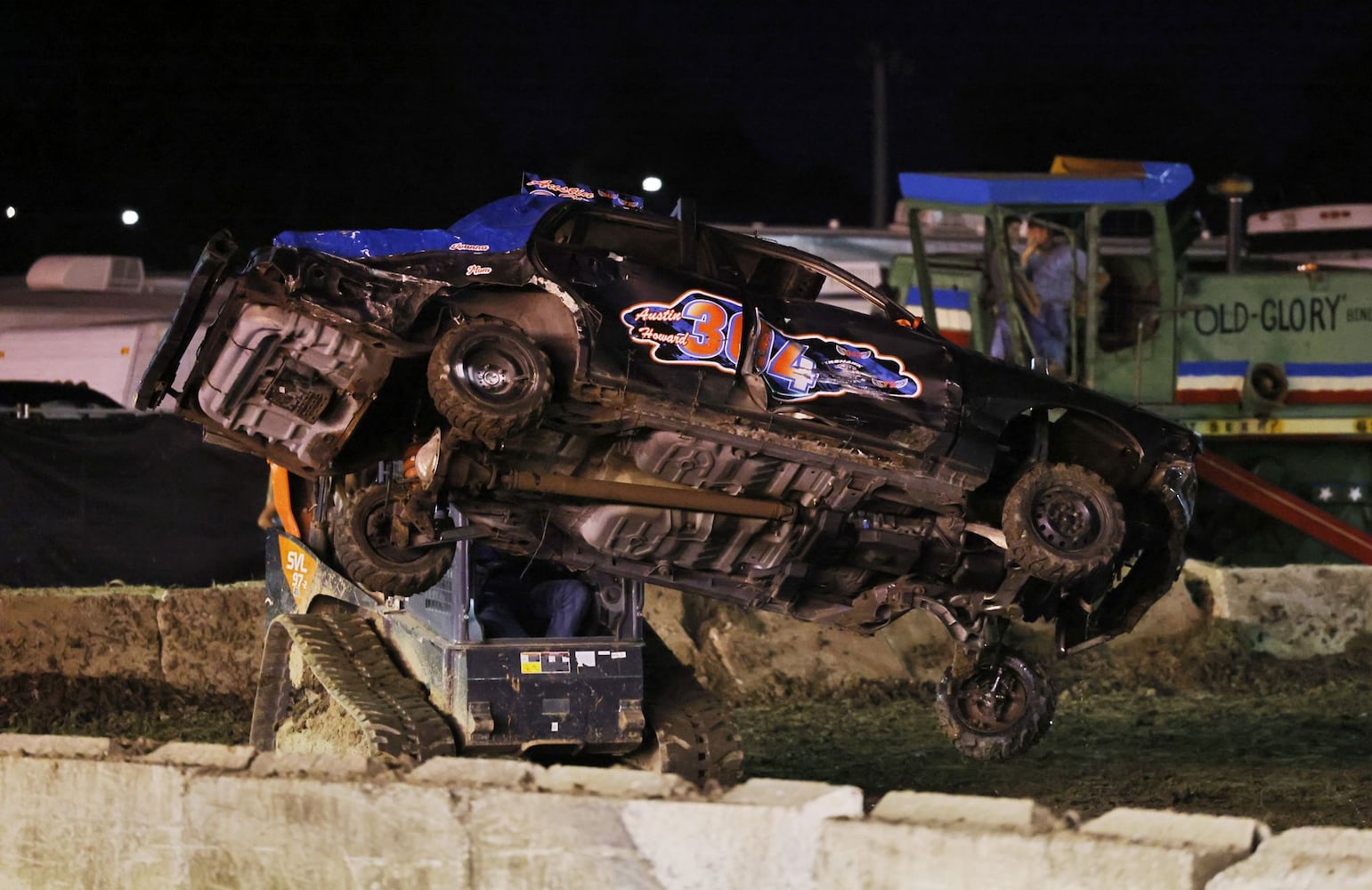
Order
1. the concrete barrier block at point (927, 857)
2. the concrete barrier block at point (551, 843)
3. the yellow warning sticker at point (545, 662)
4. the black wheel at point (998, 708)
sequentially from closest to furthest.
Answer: the concrete barrier block at point (927, 857)
the concrete barrier block at point (551, 843)
the yellow warning sticker at point (545, 662)
the black wheel at point (998, 708)

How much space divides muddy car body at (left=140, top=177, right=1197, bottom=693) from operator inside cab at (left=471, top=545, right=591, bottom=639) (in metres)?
0.37

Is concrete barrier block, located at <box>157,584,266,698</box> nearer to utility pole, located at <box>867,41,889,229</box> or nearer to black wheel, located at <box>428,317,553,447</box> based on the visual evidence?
black wheel, located at <box>428,317,553,447</box>

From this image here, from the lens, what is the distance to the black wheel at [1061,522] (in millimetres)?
7855

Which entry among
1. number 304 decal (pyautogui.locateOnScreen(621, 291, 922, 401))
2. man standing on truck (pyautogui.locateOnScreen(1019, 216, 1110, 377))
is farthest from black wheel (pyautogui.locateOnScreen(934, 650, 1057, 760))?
man standing on truck (pyautogui.locateOnScreen(1019, 216, 1110, 377))

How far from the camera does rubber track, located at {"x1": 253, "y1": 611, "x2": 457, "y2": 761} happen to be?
7395mm

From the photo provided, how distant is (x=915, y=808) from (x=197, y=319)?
4.26 m

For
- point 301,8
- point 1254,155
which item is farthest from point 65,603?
point 1254,155

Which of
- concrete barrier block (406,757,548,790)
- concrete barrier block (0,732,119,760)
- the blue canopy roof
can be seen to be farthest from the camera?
the blue canopy roof

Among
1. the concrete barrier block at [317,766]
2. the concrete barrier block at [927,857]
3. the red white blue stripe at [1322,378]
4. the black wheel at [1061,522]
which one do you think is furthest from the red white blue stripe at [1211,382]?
the concrete barrier block at [927,857]

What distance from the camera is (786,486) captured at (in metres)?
7.78

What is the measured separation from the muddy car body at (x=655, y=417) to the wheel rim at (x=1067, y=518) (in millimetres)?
13

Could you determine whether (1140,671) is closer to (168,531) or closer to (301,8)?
(168,531)

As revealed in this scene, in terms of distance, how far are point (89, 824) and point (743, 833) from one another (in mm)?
2434

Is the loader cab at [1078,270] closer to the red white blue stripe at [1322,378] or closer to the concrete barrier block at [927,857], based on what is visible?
the red white blue stripe at [1322,378]
